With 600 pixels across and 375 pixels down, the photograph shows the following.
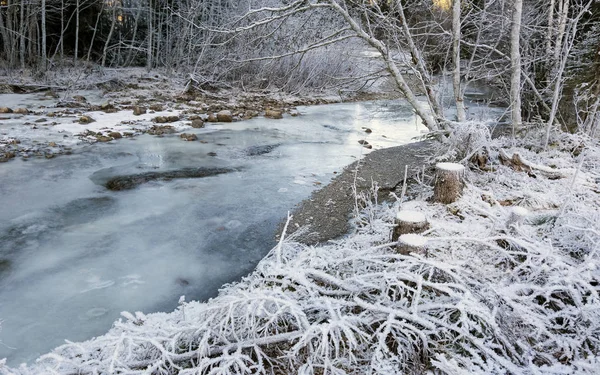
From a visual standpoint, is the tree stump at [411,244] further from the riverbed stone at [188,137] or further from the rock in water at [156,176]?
the riverbed stone at [188,137]

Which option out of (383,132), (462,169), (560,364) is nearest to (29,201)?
(462,169)

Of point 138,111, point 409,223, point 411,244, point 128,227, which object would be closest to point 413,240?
point 411,244

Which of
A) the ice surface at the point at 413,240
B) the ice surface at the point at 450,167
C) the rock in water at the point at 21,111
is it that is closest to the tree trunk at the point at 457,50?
the ice surface at the point at 450,167

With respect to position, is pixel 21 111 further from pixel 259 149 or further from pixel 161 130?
pixel 259 149

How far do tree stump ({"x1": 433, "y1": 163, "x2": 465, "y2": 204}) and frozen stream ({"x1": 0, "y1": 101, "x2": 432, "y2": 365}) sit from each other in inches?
77.2

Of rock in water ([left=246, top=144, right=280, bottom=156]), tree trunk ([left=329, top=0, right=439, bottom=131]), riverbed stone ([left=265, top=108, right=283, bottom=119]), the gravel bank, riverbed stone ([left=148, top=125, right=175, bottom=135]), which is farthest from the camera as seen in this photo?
riverbed stone ([left=265, top=108, right=283, bottom=119])

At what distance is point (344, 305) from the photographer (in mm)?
2697

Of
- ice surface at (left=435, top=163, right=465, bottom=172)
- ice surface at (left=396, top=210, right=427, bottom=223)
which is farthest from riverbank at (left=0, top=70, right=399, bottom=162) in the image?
ice surface at (left=396, top=210, right=427, bottom=223)

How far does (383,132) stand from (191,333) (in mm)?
9640

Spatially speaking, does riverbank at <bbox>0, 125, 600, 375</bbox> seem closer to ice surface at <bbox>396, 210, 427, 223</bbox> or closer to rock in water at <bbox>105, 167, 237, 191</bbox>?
ice surface at <bbox>396, 210, 427, 223</bbox>

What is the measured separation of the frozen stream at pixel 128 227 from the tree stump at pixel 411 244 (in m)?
1.93

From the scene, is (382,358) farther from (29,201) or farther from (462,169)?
(29,201)

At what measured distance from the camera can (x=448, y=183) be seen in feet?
13.9

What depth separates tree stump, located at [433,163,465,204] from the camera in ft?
13.8
